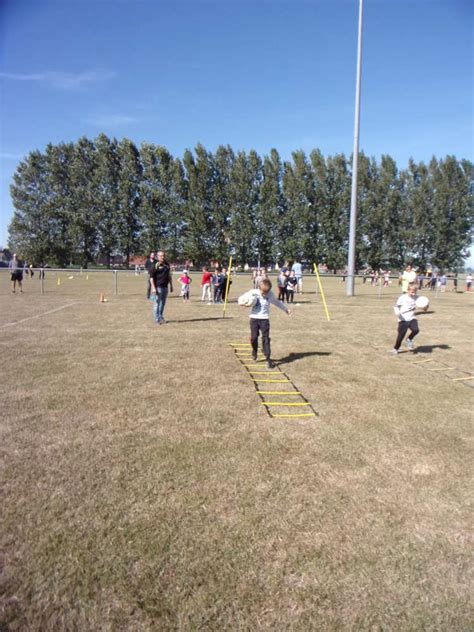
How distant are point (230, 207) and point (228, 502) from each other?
5937cm

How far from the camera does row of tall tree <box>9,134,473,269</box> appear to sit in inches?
2256

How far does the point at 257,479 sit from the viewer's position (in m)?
3.62

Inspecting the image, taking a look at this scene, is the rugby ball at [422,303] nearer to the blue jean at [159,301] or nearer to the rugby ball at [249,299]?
the rugby ball at [249,299]

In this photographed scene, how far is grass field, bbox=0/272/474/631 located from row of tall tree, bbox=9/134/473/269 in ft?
178

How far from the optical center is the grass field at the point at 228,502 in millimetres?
2334

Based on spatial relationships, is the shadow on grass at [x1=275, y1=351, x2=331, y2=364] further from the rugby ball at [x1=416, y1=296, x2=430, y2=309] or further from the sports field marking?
the rugby ball at [x1=416, y1=296, x2=430, y2=309]

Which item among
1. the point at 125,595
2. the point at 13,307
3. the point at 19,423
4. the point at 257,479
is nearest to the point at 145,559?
the point at 125,595

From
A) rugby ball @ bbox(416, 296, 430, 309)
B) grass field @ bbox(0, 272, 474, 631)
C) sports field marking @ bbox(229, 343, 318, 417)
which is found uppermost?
rugby ball @ bbox(416, 296, 430, 309)

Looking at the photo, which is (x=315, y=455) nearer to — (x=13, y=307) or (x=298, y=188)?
(x=13, y=307)

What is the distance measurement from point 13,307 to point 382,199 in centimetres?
5369

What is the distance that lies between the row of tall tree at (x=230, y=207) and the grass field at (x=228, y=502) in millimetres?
54221

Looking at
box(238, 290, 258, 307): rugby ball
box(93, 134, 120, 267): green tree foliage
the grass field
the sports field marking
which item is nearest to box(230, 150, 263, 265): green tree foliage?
box(93, 134, 120, 267): green tree foliage

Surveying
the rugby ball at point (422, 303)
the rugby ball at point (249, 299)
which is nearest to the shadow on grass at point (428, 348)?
the rugby ball at point (422, 303)

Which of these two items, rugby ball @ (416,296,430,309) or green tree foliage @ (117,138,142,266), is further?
green tree foliage @ (117,138,142,266)
